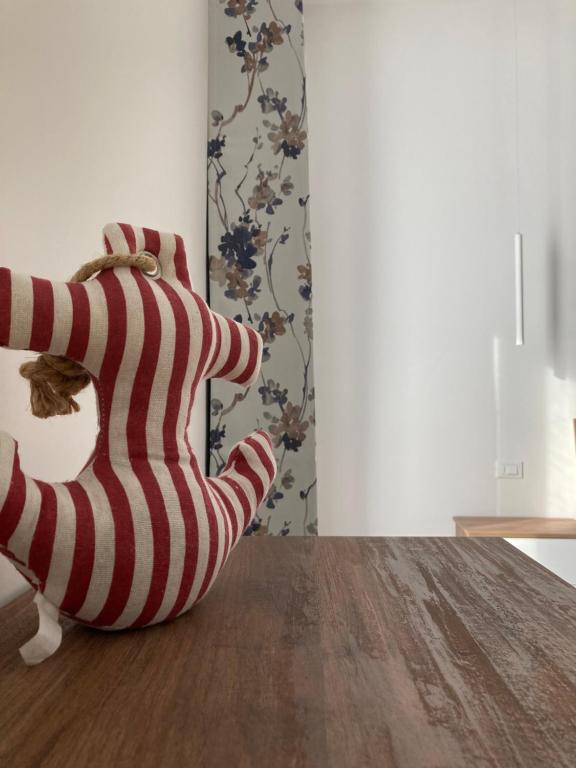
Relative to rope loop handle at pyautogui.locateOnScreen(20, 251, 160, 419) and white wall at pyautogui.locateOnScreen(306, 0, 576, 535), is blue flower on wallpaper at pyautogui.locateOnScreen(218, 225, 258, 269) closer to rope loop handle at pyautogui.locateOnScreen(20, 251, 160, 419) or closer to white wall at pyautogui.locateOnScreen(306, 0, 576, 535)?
white wall at pyautogui.locateOnScreen(306, 0, 576, 535)

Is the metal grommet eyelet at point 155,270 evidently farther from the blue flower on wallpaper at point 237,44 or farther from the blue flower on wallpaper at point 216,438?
the blue flower on wallpaper at point 237,44

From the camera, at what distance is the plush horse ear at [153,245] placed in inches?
21.1

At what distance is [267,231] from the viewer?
2.16m

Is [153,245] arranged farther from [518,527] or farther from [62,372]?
[518,527]

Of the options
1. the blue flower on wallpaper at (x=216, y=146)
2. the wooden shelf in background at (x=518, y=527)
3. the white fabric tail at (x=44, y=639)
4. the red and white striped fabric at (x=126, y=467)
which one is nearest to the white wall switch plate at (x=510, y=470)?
the wooden shelf in background at (x=518, y=527)

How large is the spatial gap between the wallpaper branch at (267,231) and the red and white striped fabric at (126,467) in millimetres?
1567

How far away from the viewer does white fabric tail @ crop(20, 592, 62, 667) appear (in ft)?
1.43

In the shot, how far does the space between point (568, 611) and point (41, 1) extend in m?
0.80

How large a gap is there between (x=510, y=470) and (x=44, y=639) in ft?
7.58

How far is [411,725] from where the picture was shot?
1.18ft

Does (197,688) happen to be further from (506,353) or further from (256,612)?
(506,353)

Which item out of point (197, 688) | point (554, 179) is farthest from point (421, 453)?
point (197, 688)

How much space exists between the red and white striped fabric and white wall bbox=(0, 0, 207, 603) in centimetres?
19

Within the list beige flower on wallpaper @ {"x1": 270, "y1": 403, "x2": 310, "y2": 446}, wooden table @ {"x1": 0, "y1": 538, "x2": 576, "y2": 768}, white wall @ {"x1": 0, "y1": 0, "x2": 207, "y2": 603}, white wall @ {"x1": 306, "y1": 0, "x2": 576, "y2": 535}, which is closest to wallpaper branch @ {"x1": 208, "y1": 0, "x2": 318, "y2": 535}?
beige flower on wallpaper @ {"x1": 270, "y1": 403, "x2": 310, "y2": 446}
